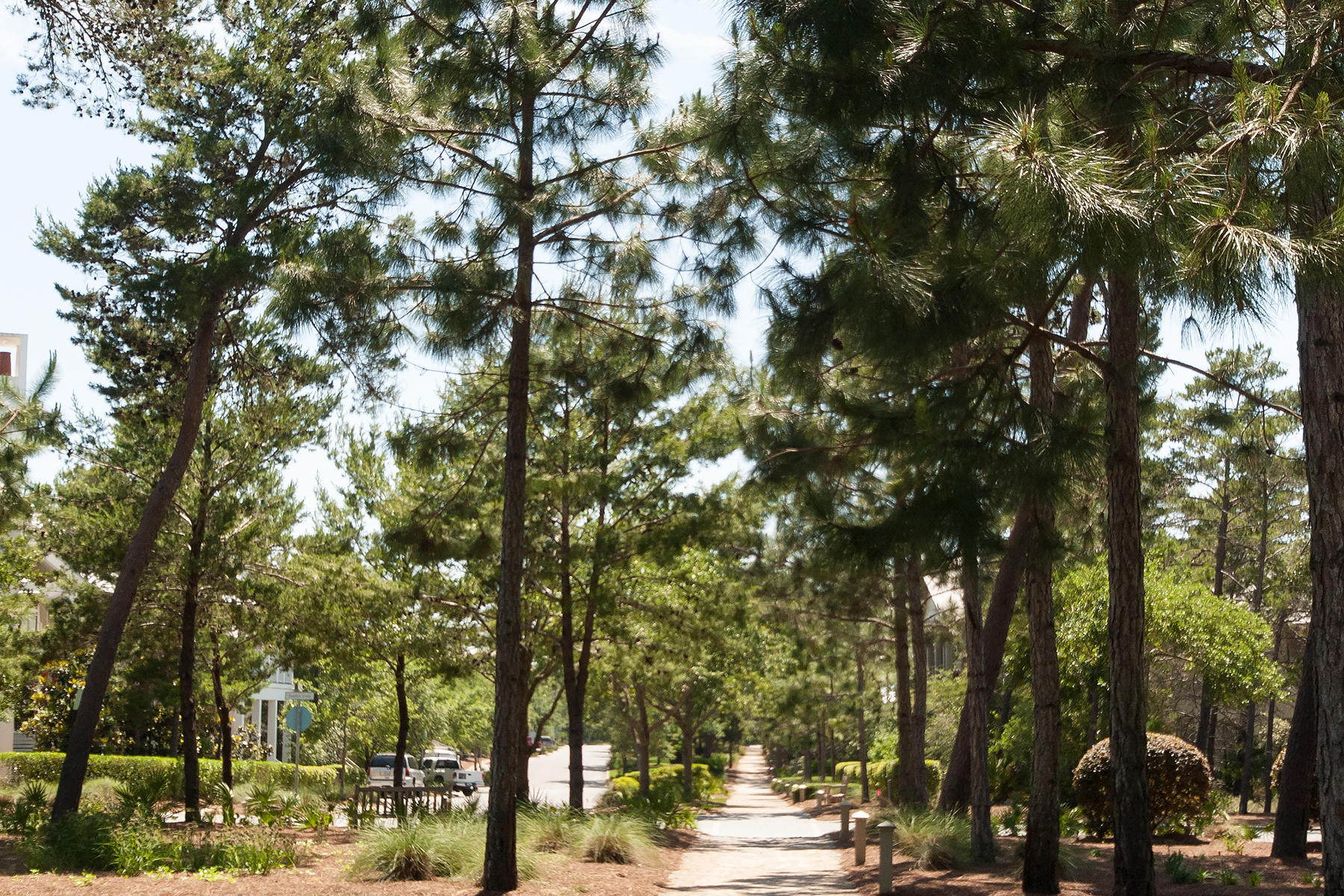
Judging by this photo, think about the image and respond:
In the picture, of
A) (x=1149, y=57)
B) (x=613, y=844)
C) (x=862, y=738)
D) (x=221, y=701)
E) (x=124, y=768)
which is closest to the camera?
(x=1149, y=57)

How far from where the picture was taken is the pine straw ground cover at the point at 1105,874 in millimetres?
11148

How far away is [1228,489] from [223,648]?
2701 centimetres

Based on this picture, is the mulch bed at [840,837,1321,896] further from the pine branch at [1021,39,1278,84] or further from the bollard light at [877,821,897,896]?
the pine branch at [1021,39,1278,84]

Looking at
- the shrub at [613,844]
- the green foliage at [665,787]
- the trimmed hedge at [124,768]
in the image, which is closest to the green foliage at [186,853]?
the shrub at [613,844]

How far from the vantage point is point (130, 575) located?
1609 cm

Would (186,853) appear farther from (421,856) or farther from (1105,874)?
(1105,874)

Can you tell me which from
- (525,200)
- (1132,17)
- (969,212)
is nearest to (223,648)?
(525,200)

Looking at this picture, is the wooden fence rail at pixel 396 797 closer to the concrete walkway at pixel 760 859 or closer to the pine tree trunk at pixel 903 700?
the concrete walkway at pixel 760 859

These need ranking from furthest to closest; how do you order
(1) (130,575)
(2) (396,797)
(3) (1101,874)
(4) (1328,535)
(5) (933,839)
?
1. (2) (396,797)
2. (1) (130,575)
3. (5) (933,839)
4. (3) (1101,874)
5. (4) (1328,535)

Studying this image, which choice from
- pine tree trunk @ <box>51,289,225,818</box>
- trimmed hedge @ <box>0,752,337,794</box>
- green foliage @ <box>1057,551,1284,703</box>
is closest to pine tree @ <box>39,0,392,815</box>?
pine tree trunk @ <box>51,289,225,818</box>

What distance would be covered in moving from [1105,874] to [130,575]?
44.3 ft

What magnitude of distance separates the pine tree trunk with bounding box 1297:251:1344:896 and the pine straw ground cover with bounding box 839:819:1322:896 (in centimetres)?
435

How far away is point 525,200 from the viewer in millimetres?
11438

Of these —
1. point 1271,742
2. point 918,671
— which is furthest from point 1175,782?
point 1271,742
